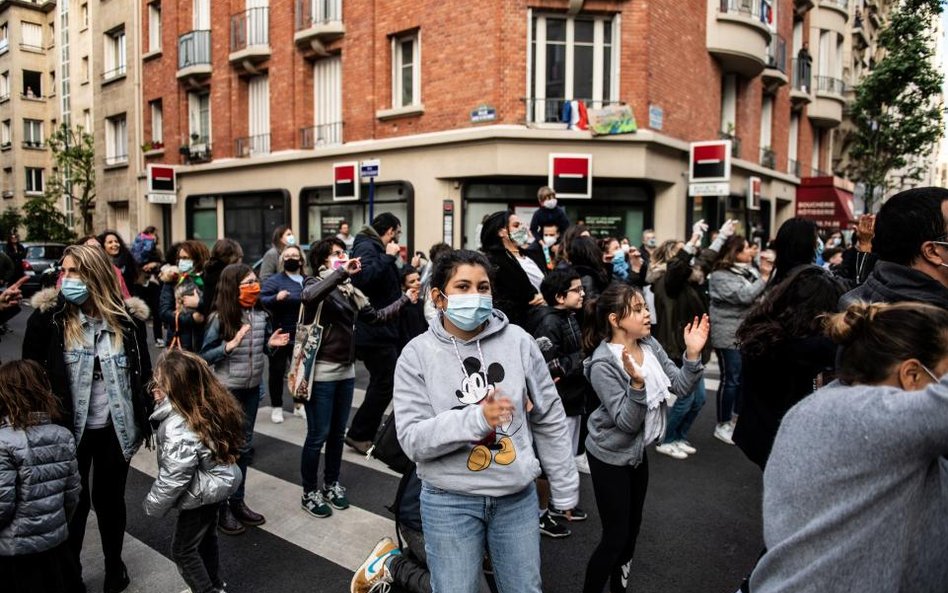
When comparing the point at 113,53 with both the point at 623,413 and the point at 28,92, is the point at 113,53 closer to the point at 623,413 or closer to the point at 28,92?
the point at 28,92

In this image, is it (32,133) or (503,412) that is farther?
(32,133)

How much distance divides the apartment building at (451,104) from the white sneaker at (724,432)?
28.4 feet

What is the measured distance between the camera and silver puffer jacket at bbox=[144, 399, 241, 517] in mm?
3295

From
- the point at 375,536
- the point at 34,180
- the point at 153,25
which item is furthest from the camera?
the point at 34,180

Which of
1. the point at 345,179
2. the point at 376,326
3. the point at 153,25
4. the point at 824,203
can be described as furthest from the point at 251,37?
the point at 824,203

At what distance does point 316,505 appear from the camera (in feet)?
15.6

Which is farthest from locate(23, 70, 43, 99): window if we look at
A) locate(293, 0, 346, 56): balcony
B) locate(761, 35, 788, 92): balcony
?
locate(761, 35, 788, 92): balcony

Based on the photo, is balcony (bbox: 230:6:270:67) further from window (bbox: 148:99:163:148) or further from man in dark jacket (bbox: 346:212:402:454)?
man in dark jacket (bbox: 346:212:402:454)

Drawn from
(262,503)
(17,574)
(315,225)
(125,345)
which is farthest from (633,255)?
(315,225)

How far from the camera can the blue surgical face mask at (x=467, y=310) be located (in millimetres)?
2777

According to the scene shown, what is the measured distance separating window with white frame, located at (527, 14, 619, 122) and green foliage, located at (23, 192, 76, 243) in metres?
23.2

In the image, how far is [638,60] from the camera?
1447cm

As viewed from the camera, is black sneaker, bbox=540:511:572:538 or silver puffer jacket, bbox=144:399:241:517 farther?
black sneaker, bbox=540:511:572:538

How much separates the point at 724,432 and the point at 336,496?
396 centimetres
